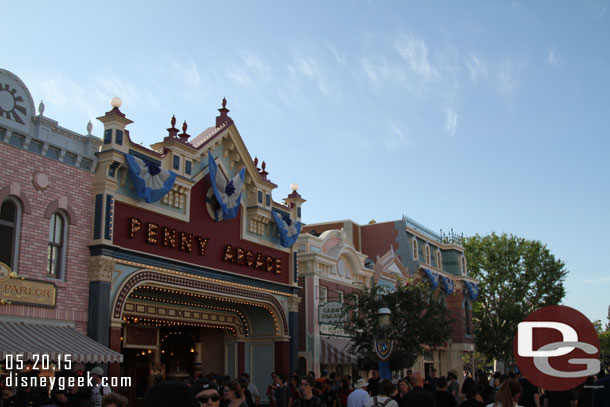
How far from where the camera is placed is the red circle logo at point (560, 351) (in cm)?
505

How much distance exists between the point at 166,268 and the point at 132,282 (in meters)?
1.61

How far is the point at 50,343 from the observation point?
653 inches

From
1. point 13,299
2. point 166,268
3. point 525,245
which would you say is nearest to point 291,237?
point 166,268

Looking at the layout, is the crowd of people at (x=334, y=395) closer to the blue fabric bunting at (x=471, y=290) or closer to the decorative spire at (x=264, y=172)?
the decorative spire at (x=264, y=172)

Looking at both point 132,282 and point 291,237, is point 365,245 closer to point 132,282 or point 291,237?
point 291,237

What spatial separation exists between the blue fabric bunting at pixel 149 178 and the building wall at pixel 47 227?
4.21ft

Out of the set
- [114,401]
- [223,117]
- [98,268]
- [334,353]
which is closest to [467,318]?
[334,353]

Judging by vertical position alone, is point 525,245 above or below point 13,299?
above

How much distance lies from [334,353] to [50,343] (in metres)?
16.7

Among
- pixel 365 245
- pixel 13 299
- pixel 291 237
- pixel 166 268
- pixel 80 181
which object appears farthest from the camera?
pixel 365 245

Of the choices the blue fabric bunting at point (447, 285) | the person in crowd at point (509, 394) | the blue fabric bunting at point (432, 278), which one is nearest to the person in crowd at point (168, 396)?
the person in crowd at point (509, 394)

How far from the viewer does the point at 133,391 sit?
26.0m

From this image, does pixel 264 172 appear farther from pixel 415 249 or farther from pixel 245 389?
pixel 415 249

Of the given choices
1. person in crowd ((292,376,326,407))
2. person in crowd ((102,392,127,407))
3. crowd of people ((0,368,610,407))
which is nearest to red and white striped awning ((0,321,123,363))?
crowd of people ((0,368,610,407))
